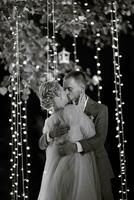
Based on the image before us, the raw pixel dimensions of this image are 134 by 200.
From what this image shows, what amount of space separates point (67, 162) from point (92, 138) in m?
0.21

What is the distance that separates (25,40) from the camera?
3.08 meters

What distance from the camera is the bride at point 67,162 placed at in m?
2.59

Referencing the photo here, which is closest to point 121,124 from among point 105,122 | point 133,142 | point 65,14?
point 133,142

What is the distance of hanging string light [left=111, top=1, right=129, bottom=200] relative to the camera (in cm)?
302

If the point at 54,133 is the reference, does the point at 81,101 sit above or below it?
above

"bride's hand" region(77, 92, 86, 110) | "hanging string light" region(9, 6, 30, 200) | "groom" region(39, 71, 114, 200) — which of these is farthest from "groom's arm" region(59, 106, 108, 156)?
"hanging string light" region(9, 6, 30, 200)

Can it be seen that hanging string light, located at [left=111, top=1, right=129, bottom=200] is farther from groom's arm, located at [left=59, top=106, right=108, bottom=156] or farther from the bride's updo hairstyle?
the bride's updo hairstyle

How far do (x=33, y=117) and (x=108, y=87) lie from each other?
1.86 ft

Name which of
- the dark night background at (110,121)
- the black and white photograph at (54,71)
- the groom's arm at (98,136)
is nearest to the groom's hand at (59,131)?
the groom's arm at (98,136)

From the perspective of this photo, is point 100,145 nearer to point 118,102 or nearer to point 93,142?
point 93,142

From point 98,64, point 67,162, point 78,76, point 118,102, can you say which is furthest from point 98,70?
point 67,162

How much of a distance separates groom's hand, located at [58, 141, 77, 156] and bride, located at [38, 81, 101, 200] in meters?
0.02

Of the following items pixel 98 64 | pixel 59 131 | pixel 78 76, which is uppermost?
pixel 98 64

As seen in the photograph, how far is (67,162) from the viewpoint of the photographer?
8.59 feet
